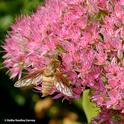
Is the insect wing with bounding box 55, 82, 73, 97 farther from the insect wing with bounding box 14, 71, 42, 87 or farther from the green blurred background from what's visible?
the green blurred background

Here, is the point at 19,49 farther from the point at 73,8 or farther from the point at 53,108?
the point at 53,108

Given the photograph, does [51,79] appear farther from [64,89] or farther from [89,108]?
[89,108]

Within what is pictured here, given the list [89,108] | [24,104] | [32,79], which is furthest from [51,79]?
[24,104]

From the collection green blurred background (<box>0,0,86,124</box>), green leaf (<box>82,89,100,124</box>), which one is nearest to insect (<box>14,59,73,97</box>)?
green leaf (<box>82,89,100,124</box>)

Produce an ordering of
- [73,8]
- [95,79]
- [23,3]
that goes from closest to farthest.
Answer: [95,79] < [73,8] < [23,3]

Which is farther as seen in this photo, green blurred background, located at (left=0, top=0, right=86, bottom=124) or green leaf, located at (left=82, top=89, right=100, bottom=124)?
green blurred background, located at (left=0, top=0, right=86, bottom=124)

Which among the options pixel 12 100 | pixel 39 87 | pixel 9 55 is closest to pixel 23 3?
pixel 12 100
